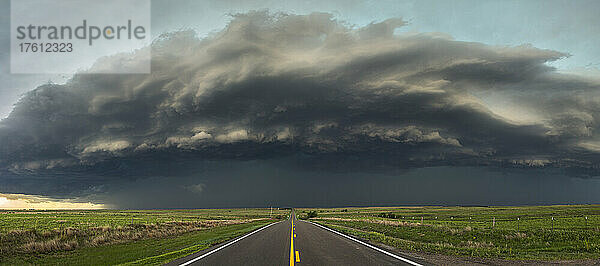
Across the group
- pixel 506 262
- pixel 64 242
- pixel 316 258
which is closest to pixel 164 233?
pixel 64 242

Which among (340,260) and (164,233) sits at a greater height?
(340,260)

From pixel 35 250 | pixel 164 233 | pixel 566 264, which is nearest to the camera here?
pixel 566 264

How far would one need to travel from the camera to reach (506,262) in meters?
13.3

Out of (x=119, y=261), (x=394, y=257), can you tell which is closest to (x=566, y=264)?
(x=394, y=257)

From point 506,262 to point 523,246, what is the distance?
8.66 m

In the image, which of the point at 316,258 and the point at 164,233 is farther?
the point at 164,233

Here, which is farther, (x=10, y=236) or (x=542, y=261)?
(x=10, y=236)

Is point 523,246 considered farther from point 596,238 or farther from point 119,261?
point 119,261

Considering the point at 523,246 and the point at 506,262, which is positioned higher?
the point at 506,262

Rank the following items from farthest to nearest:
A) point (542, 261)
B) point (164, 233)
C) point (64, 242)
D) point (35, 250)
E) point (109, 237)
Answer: point (164, 233)
point (109, 237)
point (64, 242)
point (35, 250)
point (542, 261)

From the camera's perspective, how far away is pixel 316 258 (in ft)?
46.4

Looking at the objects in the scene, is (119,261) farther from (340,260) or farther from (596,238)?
(596,238)

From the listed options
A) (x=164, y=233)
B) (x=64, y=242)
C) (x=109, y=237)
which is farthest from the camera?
(x=164, y=233)

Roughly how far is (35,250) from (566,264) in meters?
23.4
